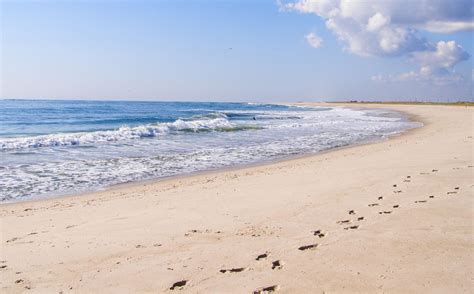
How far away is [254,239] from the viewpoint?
505 centimetres

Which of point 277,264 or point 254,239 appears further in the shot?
point 254,239

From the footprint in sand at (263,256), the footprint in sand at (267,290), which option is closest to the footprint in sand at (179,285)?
the footprint in sand at (267,290)

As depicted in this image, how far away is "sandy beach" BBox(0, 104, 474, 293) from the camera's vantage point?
12.7ft

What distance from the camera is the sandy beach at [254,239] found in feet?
12.7

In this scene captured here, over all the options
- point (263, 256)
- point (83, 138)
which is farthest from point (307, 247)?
point (83, 138)

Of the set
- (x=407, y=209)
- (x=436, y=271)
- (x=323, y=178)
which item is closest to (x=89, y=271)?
(x=436, y=271)

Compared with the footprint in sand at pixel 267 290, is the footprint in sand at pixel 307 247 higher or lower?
higher

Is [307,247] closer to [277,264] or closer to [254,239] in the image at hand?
[277,264]

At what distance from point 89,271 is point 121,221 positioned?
1.91m

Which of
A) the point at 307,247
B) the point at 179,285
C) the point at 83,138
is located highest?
the point at 307,247

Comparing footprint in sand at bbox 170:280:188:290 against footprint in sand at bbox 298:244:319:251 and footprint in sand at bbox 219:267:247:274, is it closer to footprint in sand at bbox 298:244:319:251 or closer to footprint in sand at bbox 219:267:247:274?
footprint in sand at bbox 219:267:247:274

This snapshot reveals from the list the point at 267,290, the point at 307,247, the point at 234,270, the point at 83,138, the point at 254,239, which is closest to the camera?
the point at 267,290

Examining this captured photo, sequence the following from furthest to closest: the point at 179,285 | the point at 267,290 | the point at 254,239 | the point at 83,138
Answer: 1. the point at 83,138
2. the point at 254,239
3. the point at 179,285
4. the point at 267,290

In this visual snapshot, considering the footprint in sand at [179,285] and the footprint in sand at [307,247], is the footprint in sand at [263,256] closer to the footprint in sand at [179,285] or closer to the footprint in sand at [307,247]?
the footprint in sand at [307,247]
